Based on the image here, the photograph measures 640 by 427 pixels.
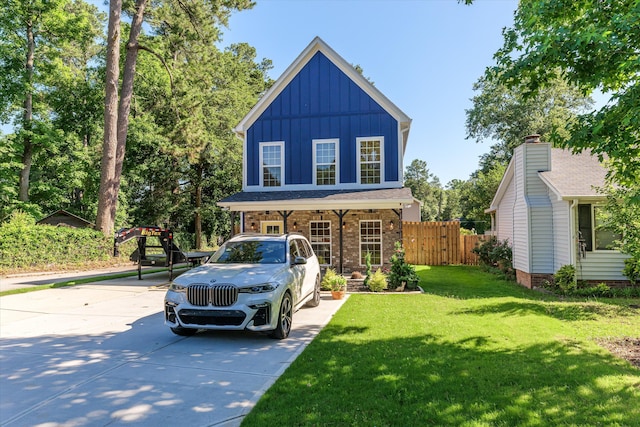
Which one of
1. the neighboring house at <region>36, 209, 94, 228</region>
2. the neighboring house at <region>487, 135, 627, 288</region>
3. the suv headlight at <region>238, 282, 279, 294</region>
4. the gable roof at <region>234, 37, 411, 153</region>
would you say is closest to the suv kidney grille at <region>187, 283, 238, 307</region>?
the suv headlight at <region>238, 282, 279, 294</region>

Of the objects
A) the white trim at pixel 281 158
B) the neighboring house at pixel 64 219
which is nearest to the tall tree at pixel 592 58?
the white trim at pixel 281 158

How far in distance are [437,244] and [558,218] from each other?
848 cm

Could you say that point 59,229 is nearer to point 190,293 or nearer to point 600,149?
point 190,293

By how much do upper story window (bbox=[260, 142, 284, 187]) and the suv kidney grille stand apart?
1036 cm

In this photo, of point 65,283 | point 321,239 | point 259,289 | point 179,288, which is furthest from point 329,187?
point 65,283

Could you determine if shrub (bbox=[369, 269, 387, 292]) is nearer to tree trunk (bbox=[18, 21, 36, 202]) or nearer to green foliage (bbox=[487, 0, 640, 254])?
green foliage (bbox=[487, 0, 640, 254])

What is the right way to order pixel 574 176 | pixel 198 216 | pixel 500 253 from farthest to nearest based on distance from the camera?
pixel 198 216 < pixel 500 253 < pixel 574 176

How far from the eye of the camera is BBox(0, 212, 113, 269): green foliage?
49.7 feet

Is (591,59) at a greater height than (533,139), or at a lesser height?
lesser

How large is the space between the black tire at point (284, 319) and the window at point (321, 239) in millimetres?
8636

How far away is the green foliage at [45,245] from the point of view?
15141 millimetres

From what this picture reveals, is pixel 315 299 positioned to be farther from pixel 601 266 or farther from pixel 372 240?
pixel 601 266

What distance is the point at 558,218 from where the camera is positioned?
473 inches

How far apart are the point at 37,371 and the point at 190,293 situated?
2.11 m
